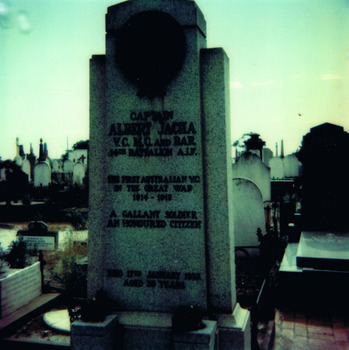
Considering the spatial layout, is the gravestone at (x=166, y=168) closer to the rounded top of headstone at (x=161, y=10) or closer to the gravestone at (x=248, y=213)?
the rounded top of headstone at (x=161, y=10)

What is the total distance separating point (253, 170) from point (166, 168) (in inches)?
351

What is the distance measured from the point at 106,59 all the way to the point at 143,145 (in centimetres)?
81

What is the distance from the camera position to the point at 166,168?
10.0 ft

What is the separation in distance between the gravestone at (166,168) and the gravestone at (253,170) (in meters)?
8.68

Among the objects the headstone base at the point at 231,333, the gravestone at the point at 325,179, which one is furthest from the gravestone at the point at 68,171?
the headstone base at the point at 231,333

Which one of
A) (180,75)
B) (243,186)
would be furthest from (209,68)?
(243,186)

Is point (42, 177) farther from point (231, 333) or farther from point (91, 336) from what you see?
point (231, 333)

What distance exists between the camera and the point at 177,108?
9.99 feet

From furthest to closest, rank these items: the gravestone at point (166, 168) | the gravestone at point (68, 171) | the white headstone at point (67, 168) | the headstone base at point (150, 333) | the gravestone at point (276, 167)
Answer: the white headstone at point (67, 168) → the gravestone at point (68, 171) → the gravestone at point (276, 167) → the gravestone at point (166, 168) → the headstone base at point (150, 333)

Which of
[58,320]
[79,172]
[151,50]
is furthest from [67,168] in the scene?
[151,50]

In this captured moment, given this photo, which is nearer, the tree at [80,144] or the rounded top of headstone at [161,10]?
the rounded top of headstone at [161,10]

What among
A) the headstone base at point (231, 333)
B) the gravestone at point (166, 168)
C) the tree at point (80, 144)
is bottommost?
the headstone base at point (231, 333)

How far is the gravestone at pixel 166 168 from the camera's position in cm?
A: 301

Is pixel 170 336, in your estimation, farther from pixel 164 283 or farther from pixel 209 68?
pixel 209 68
